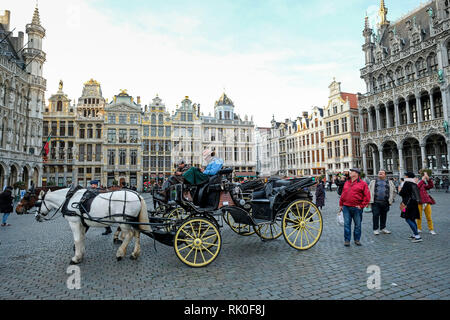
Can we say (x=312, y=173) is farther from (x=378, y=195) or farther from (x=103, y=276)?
(x=103, y=276)

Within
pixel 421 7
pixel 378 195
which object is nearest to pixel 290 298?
pixel 378 195

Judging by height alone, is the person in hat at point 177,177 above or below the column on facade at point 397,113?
below

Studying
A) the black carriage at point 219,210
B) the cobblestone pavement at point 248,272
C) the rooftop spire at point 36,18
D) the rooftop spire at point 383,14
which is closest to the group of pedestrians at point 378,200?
the cobblestone pavement at point 248,272

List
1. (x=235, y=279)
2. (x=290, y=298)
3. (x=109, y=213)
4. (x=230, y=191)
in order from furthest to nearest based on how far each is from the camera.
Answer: (x=230, y=191) < (x=109, y=213) < (x=235, y=279) < (x=290, y=298)

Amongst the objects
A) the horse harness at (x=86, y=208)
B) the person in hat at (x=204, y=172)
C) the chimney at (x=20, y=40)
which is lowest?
the horse harness at (x=86, y=208)

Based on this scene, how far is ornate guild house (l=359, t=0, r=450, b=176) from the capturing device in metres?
25.8

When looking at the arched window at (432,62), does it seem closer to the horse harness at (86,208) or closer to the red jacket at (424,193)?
the red jacket at (424,193)

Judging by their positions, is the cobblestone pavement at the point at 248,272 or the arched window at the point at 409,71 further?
the arched window at the point at 409,71

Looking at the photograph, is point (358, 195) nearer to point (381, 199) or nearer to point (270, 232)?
point (381, 199)

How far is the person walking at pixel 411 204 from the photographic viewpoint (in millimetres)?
6207

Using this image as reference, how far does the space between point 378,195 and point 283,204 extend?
3.12m

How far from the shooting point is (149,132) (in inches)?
1702

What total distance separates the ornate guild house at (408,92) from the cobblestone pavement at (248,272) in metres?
26.0

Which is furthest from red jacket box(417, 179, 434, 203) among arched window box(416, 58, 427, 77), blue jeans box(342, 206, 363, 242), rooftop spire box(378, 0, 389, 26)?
rooftop spire box(378, 0, 389, 26)
